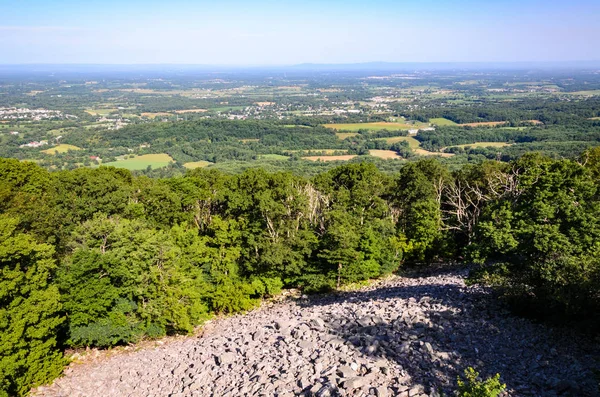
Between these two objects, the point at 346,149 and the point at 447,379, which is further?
the point at 346,149

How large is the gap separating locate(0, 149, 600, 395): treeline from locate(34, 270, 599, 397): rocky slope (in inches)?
58.0

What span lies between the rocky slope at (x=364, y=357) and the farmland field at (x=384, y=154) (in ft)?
228

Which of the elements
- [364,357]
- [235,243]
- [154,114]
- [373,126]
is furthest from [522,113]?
[364,357]

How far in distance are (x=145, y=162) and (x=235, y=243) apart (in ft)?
230

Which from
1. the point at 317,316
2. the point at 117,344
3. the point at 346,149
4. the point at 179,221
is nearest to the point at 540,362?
the point at 317,316

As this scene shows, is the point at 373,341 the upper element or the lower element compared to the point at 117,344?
upper

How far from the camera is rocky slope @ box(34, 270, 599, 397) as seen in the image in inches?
492

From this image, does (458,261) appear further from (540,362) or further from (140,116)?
(140,116)

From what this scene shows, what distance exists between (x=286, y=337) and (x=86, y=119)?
6172 inches

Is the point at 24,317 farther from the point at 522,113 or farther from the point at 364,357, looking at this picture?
the point at 522,113

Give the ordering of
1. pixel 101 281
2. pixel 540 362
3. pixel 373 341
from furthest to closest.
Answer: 1. pixel 101 281
2. pixel 373 341
3. pixel 540 362

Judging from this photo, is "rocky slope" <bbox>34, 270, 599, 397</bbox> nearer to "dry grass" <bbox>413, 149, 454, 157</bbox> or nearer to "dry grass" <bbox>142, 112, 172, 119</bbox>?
"dry grass" <bbox>413, 149, 454, 157</bbox>

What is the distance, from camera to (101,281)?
757 inches

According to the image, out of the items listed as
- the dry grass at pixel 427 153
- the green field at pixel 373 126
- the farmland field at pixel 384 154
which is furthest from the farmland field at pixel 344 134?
the dry grass at pixel 427 153
